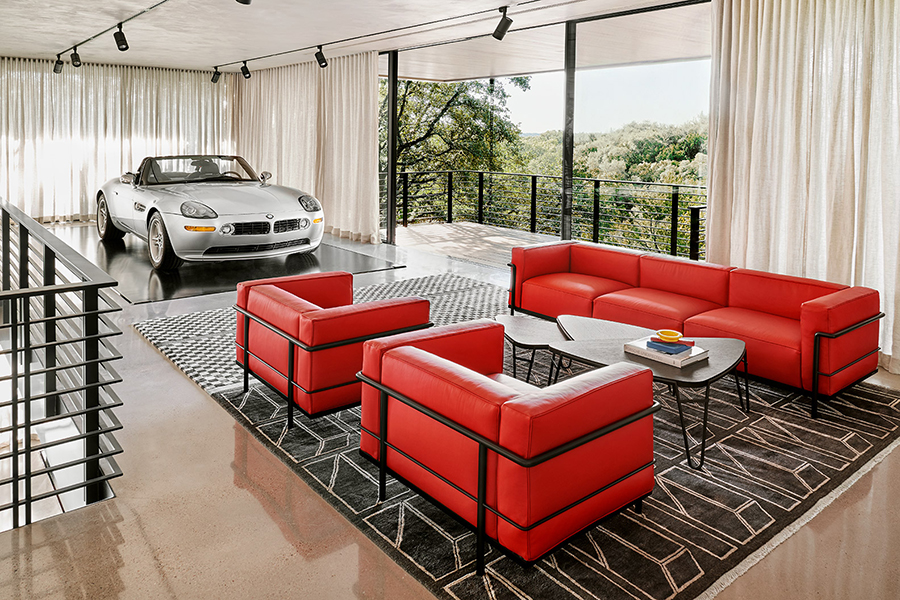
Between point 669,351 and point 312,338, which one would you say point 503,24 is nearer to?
point 669,351

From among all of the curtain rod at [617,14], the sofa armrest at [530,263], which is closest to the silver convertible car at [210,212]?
the curtain rod at [617,14]

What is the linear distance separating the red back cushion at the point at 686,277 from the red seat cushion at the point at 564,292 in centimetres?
20

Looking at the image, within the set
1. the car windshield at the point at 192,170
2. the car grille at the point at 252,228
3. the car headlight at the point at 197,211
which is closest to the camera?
the car headlight at the point at 197,211

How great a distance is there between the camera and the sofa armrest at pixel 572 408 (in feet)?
6.78

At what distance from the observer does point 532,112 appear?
12.7 metres

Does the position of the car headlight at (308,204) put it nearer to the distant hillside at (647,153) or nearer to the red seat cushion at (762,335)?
the distant hillside at (647,153)

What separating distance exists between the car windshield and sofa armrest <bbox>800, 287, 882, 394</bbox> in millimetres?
6179

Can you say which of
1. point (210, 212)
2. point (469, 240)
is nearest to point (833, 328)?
point (210, 212)

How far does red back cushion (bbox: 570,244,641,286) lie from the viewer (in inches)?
199

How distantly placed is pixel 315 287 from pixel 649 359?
1.82 meters

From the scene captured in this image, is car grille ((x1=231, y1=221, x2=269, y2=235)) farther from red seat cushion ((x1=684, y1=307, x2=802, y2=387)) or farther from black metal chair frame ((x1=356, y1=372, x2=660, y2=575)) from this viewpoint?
black metal chair frame ((x1=356, y1=372, x2=660, y2=575))

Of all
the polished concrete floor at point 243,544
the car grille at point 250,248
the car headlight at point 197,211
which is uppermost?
the car headlight at point 197,211

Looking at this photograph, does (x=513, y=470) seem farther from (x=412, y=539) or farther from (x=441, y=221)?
(x=441, y=221)

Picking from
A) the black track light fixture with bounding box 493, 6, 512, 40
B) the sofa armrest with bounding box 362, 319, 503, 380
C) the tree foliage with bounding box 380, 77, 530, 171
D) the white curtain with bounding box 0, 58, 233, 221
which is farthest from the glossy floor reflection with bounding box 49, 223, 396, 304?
the tree foliage with bounding box 380, 77, 530, 171
